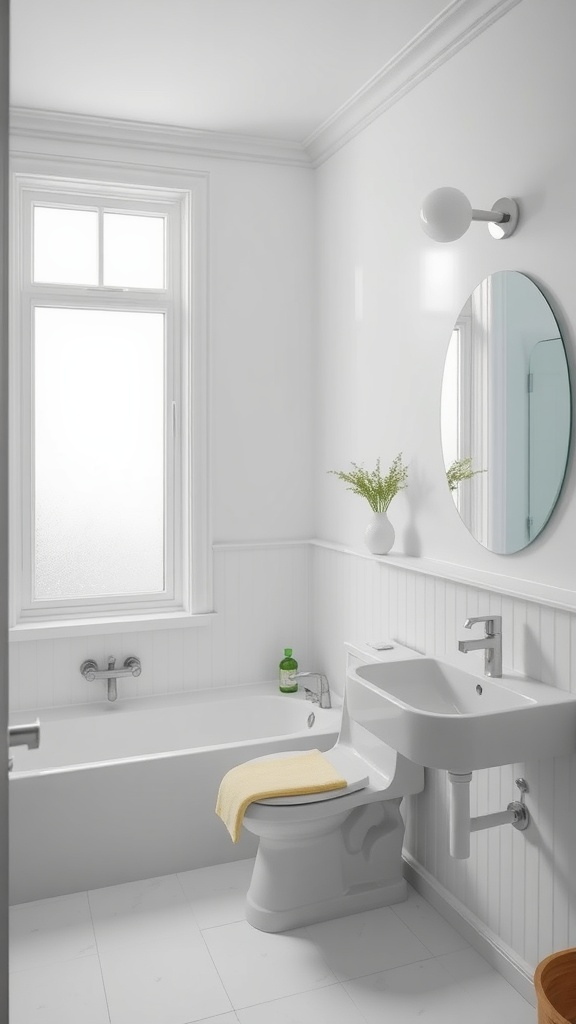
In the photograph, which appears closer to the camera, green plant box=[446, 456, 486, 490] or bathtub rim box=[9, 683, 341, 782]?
green plant box=[446, 456, 486, 490]

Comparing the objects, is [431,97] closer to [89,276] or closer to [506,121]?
[506,121]

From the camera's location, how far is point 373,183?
298 cm

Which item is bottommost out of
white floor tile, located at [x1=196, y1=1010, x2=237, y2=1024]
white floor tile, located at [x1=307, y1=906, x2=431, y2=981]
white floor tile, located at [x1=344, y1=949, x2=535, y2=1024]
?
white floor tile, located at [x1=196, y1=1010, x2=237, y2=1024]

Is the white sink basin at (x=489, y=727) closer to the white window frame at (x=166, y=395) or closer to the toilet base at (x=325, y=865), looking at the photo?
the toilet base at (x=325, y=865)

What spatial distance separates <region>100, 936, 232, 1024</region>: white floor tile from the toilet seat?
478 mm

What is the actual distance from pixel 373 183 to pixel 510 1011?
2677mm

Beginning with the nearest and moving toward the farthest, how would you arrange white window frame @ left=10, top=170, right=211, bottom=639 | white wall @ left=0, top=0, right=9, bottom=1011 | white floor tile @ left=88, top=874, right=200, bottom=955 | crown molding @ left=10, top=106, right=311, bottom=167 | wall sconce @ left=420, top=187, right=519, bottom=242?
white wall @ left=0, top=0, right=9, bottom=1011 → wall sconce @ left=420, top=187, right=519, bottom=242 → white floor tile @ left=88, top=874, right=200, bottom=955 → crown molding @ left=10, top=106, right=311, bottom=167 → white window frame @ left=10, top=170, right=211, bottom=639

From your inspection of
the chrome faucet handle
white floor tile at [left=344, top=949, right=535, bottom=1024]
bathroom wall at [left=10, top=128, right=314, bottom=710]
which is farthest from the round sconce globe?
white floor tile at [left=344, top=949, right=535, bottom=1024]

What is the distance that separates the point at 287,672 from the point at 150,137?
225 centimetres

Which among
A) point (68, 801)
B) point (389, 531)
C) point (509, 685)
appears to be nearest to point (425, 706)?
point (509, 685)

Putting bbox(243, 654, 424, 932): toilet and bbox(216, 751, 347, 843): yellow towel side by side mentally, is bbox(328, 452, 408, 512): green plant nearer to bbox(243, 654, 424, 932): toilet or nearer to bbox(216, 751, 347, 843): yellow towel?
bbox(243, 654, 424, 932): toilet

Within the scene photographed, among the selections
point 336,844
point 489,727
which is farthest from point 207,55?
point 336,844

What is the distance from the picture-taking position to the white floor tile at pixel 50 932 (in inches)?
90.0

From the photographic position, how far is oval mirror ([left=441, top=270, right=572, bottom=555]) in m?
2.03
